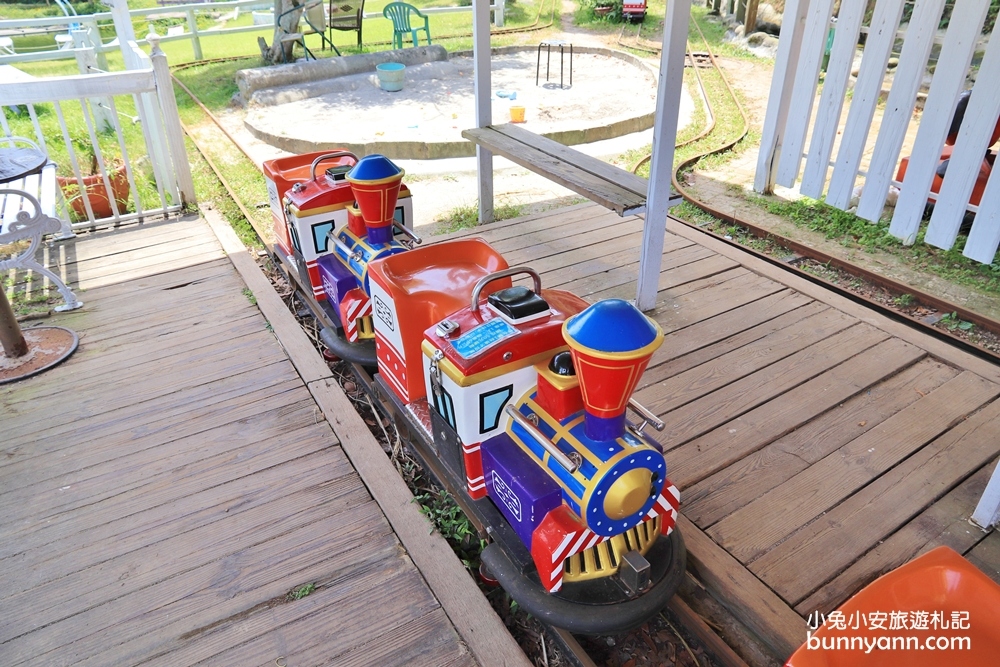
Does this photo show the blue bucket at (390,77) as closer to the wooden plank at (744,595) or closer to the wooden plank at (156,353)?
the wooden plank at (156,353)

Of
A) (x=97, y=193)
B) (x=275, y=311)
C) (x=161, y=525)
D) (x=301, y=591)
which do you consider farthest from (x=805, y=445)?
(x=97, y=193)

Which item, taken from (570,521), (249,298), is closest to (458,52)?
(249,298)

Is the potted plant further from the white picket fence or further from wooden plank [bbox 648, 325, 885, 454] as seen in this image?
the white picket fence

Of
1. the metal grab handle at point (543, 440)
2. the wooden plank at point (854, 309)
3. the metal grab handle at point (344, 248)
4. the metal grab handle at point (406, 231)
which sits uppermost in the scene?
the metal grab handle at point (406, 231)

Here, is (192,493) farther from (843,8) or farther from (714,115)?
(714,115)

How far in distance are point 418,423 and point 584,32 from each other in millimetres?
14172

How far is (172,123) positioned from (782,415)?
4670mm

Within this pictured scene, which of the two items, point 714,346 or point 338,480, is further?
point 714,346

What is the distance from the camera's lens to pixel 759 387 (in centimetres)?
317

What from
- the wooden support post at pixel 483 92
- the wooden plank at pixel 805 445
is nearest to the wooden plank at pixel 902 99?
the wooden plank at pixel 805 445

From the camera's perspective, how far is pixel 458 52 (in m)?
13.0

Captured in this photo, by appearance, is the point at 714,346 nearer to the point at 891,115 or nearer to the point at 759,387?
the point at 759,387

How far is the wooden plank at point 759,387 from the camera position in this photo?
9.61ft

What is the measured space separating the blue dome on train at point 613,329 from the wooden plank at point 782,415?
1.14 m
